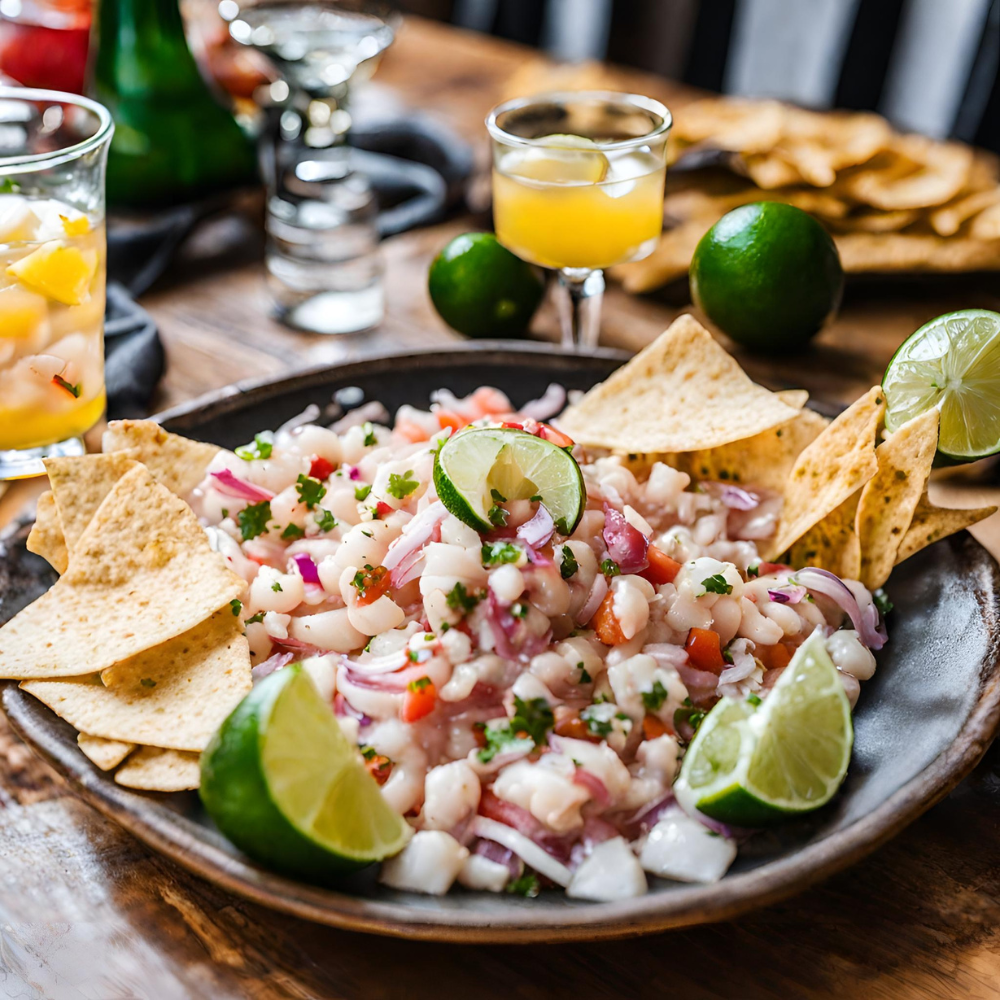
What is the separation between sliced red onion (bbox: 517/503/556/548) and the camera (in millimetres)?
1740

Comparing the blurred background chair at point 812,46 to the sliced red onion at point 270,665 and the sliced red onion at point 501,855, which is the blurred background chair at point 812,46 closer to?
the sliced red onion at point 270,665

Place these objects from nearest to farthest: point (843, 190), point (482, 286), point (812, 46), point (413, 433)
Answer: point (413, 433)
point (482, 286)
point (843, 190)
point (812, 46)

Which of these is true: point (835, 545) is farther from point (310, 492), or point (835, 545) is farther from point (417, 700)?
point (310, 492)

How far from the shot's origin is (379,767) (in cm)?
161

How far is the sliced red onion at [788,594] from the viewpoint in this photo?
6.19ft

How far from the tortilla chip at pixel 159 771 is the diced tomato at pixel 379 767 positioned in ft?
0.79

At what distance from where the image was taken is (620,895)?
1441mm

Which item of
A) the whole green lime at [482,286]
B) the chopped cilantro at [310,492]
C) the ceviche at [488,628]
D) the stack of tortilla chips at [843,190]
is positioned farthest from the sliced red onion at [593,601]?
the stack of tortilla chips at [843,190]

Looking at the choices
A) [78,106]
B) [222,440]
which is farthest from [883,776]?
[78,106]

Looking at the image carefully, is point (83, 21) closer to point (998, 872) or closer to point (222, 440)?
point (222, 440)

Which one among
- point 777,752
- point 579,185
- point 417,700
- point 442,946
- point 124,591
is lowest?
point 442,946

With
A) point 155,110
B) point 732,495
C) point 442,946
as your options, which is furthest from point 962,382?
point 155,110

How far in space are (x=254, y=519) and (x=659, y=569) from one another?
2.52ft

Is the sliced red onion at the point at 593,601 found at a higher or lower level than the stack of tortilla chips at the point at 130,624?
higher
